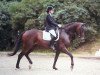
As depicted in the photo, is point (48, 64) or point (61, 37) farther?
point (48, 64)

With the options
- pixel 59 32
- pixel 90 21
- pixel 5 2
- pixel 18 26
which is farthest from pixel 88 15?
pixel 59 32

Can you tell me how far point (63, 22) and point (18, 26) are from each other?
418cm

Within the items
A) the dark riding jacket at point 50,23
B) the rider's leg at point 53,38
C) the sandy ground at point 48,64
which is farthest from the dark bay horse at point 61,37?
the sandy ground at point 48,64

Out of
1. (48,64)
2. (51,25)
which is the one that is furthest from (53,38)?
(48,64)

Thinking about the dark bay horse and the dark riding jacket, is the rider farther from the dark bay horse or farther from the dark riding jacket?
the dark bay horse

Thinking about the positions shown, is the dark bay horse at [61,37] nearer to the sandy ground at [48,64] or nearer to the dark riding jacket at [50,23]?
the dark riding jacket at [50,23]

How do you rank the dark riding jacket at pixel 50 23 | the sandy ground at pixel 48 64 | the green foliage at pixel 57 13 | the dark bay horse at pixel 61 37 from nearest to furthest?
the sandy ground at pixel 48 64 < the dark riding jacket at pixel 50 23 < the dark bay horse at pixel 61 37 < the green foliage at pixel 57 13

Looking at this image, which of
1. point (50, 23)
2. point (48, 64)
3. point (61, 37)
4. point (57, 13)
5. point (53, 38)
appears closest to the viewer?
point (50, 23)

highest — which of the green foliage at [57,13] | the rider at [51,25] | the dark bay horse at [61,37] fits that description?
the rider at [51,25]

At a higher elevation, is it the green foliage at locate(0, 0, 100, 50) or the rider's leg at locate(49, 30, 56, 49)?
the rider's leg at locate(49, 30, 56, 49)

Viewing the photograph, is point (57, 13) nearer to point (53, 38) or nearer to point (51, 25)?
point (53, 38)

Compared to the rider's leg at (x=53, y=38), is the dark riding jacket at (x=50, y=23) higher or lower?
higher

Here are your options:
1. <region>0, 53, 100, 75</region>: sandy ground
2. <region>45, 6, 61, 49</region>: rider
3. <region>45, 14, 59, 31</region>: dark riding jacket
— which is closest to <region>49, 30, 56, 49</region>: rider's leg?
<region>45, 6, 61, 49</region>: rider

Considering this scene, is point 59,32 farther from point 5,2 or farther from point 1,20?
point 5,2
